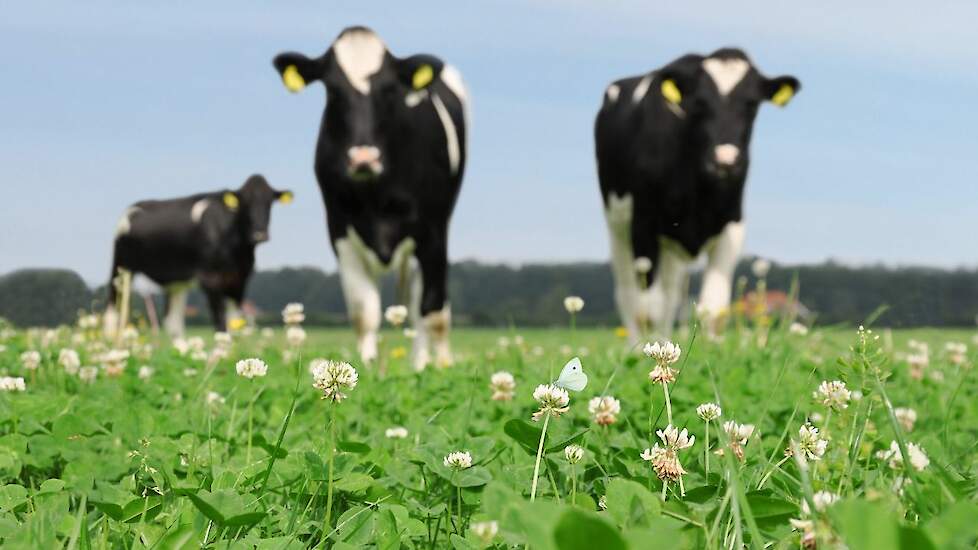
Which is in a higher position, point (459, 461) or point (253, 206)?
point (459, 461)

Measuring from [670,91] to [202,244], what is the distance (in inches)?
315

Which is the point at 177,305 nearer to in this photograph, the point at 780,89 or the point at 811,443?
the point at 780,89

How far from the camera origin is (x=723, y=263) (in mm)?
8469

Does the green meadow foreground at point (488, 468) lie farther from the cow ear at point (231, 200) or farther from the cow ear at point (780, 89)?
the cow ear at point (231, 200)

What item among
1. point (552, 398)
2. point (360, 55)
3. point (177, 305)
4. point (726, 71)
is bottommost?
point (177, 305)

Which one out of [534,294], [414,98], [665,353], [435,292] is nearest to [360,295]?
[435,292]

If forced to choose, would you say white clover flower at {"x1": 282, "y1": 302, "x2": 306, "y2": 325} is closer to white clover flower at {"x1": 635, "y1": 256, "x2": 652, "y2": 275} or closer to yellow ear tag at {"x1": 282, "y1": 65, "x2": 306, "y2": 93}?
yellow ear tag at {"x1": 282, "y1": 65, "x2": 306, "y2": 93}

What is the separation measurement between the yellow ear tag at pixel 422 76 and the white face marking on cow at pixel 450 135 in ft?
1.40

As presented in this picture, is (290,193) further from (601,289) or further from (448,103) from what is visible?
(601,289)

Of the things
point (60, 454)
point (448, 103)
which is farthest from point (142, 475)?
point (448, 103)

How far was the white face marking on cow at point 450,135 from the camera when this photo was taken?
8750 millimetres

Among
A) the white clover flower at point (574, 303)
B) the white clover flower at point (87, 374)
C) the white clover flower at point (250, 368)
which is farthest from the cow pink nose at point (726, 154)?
the white clover flower at point (250, 368)

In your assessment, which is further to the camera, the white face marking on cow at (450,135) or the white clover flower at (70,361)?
the white face marking on cow at (450,135)

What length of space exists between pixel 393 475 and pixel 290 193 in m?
12.9
